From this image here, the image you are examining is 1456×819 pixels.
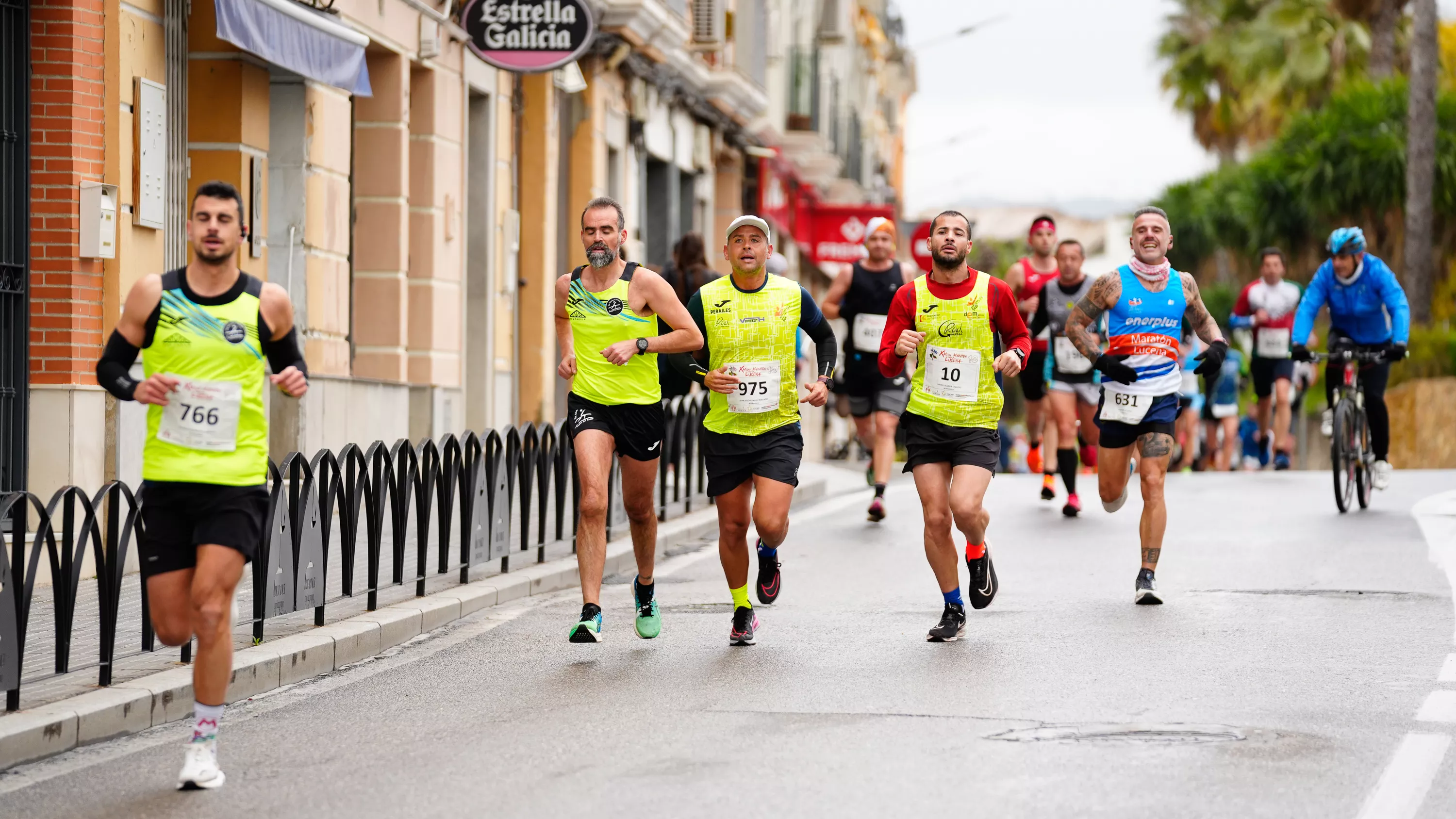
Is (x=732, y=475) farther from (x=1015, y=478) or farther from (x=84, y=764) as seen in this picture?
(x=1015, y=478)

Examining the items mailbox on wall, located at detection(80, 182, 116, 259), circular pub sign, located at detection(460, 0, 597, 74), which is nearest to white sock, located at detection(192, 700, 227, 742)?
mailbox on wall, located at detection(80, 182, 116, 259)

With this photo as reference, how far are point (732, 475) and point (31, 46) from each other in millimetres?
5297

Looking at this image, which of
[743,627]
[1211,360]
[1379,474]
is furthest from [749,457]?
[1379,474]

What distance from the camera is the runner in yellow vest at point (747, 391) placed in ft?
31.4

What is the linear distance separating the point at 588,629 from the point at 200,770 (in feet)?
9.90

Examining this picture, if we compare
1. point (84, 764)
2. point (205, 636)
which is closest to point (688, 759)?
point (205, 636)

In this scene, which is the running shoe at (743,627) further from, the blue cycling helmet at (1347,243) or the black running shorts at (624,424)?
the blue cycling helmet at (1347,243)

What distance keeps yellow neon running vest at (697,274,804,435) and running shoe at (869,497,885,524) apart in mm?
5897

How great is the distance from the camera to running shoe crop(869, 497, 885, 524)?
1552 cm

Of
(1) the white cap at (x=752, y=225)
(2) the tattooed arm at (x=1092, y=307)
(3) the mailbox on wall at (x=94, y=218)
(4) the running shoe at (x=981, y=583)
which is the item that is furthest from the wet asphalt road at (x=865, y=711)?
(3) the mailbox on wall at (x=94, y=218)

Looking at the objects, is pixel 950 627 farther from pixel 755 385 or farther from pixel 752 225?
pixel 752 225

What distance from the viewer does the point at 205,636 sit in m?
6.67

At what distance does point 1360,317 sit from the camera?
588 inches

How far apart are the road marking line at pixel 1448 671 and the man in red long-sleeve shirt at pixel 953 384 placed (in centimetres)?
205
